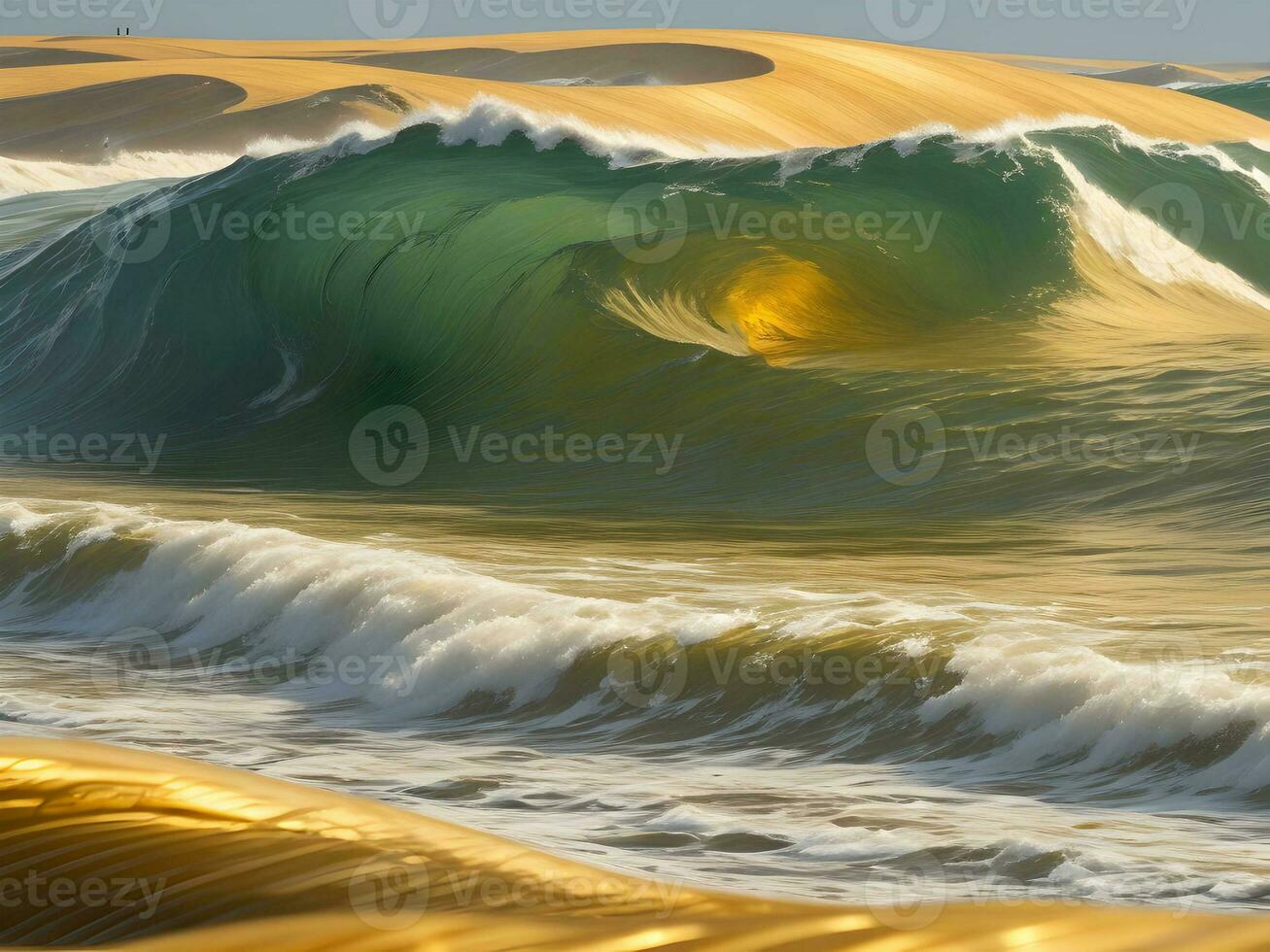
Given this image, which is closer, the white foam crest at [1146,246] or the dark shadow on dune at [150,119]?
the white foam crest at [1146,246]

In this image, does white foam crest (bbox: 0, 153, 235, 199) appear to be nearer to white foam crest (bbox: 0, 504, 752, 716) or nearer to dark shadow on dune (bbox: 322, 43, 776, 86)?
dark shadow on dune (bbox: 322, 43, 776, 86)

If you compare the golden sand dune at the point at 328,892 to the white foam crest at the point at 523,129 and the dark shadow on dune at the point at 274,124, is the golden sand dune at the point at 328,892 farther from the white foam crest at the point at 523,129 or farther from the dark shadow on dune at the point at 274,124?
the dark shadow on dune at the point at 274,124

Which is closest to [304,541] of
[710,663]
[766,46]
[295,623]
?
[295,623]

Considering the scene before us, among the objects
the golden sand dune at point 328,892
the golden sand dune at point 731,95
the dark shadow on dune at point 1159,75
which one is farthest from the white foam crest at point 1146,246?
the dark shadow on dune at point 1159,75

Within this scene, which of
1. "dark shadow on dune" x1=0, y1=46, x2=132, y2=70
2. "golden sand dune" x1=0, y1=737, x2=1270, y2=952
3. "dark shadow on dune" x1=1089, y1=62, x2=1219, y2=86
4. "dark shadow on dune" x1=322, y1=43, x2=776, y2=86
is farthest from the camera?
"dark shadow on dune" x1=1089, y1=62, x2=1219, y2=86

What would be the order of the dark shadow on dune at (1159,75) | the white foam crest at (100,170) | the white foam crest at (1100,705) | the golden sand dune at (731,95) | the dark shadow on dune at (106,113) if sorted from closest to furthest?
the white foam crest at (1100,705) < the golden sand dune at (731,95) < the white foam crest at (100,170) < the dark shadow on dune at (106,113) < the dark shadow on dune at (1159,75)

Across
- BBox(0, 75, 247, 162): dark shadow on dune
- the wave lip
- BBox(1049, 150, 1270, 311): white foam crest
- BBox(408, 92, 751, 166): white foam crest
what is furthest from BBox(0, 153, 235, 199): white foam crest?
the wave lip

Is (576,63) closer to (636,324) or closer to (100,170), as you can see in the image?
(100,170)
